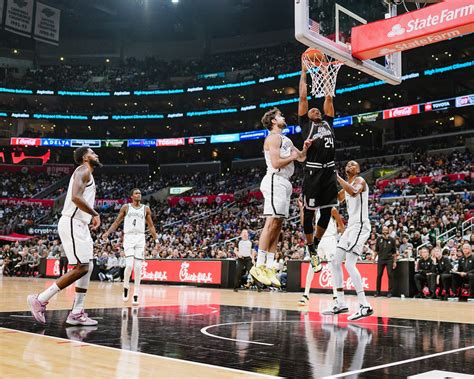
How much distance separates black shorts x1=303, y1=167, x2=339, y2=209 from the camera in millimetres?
6695

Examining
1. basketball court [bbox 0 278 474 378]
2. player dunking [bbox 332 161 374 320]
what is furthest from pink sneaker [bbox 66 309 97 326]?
player dunking [bbox 332 161 374 320]

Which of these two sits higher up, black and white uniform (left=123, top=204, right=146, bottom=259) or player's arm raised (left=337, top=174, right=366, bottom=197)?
player's arm raised (left=337, top=174, right=366, bottom=197)

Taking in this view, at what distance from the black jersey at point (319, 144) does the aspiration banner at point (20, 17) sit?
108 feet

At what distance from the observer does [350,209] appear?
8.32 meters

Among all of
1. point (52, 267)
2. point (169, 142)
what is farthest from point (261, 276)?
point (169, 142)

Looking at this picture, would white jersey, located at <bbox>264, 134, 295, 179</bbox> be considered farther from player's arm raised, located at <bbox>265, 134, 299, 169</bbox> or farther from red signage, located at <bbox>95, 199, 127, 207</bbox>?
red signage, located at <bbox>95, 199, 127, 207</bbox>

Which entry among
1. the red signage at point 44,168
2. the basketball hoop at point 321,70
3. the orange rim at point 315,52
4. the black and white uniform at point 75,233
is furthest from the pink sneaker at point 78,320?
the red signage at point 44,168

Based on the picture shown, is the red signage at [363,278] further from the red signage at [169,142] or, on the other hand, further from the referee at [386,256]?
the red signage at [169,142]

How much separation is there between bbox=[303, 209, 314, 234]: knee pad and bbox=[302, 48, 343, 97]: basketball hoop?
1.98m

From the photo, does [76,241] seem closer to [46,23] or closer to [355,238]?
[355,238]

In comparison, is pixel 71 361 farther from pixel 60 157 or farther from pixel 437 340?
pixel 60 157

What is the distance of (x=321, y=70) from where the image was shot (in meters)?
8.43

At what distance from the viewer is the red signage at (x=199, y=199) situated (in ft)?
121

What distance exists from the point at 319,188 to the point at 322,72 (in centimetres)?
259
